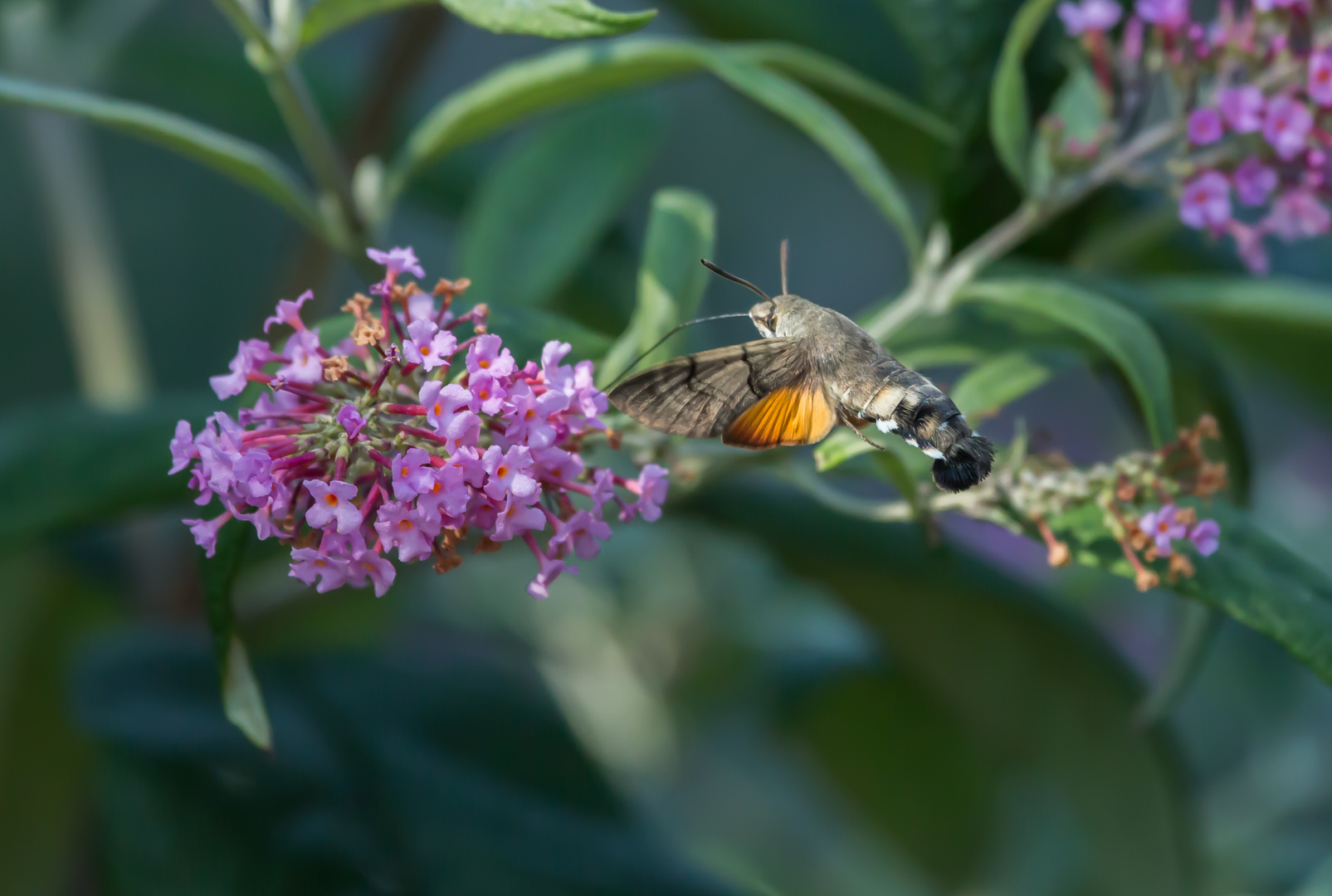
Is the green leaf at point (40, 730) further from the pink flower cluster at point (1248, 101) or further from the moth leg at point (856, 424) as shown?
the pink flower cluster at point (1248, 101)

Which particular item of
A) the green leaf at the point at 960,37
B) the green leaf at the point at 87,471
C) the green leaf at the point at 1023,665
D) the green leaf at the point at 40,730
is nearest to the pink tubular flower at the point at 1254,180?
the green leaf at the point at 960,37

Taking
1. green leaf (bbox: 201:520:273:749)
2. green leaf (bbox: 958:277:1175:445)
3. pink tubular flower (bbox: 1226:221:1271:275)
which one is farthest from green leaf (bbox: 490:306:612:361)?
pink tubular flower (bbox: 1226:221:1271:275)

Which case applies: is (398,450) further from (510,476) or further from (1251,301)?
(1251,301)

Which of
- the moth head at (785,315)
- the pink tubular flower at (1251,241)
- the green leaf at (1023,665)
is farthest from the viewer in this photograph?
the green leaf at (1023,665)

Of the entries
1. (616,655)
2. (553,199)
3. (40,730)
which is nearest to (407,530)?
(553,199)

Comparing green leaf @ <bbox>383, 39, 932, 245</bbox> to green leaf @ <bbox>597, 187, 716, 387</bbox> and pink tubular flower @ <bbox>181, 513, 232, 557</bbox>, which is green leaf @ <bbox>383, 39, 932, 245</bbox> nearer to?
green leaf @ <bbox>597, 187, 716, 387</bbox>

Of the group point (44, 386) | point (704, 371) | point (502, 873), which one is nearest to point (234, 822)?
point (502, 873)
